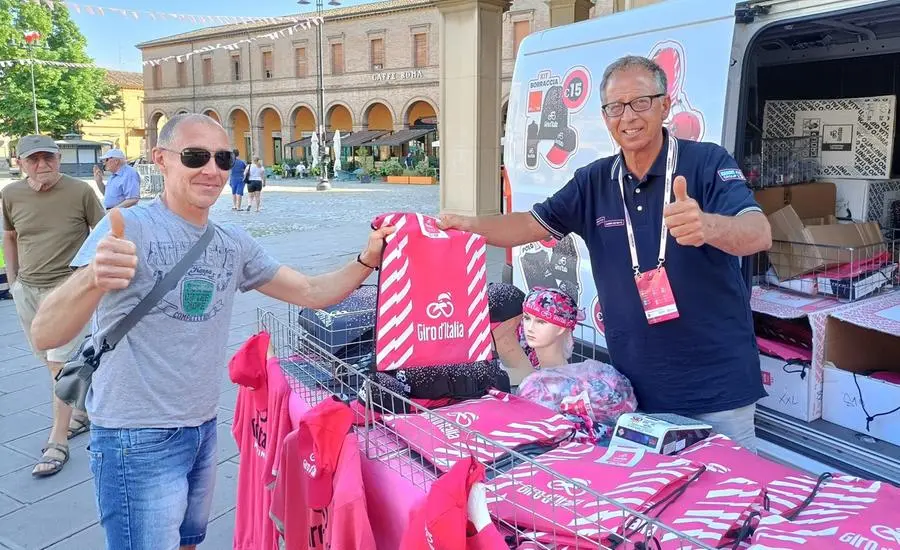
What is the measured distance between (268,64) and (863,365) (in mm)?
49187

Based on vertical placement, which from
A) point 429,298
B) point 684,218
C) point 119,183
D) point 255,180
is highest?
point 255,180

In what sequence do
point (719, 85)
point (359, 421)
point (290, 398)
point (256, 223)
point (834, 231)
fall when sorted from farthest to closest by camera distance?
point (256, 223), point (834, 231), point (719, 85), point (290, 398), point (359, 421)

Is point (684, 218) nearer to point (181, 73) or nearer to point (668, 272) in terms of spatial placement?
point (668, 272)

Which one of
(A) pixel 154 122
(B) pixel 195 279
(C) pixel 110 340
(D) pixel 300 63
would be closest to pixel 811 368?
(B) pixel 195 279

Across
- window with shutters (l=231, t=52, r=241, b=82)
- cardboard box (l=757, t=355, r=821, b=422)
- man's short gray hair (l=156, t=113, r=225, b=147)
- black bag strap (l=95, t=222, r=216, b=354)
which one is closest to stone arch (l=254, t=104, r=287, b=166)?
window with shutters (l=231, t=52, r=241, b=82)

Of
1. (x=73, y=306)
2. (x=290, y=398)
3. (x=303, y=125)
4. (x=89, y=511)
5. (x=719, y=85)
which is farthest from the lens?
(x=303, y=125)

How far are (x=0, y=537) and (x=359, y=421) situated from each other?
2500 mm

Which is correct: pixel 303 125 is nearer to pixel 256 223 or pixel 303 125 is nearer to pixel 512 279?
pixel 256 223

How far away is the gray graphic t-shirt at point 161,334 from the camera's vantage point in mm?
2125

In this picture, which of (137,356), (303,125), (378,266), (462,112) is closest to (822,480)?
(378,266)

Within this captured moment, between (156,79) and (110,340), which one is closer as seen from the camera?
(110,340)

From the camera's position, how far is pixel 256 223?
55.1 ft

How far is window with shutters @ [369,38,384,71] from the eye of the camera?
42812 mm

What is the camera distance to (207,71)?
51969mm
